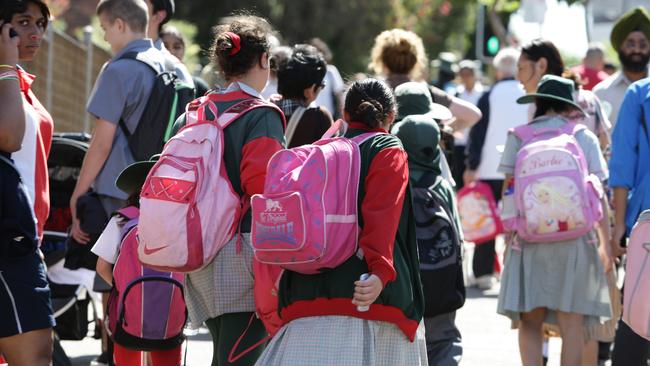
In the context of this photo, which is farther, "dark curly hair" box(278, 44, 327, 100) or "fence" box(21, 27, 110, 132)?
"fence" box(21, 27, 110, 132)

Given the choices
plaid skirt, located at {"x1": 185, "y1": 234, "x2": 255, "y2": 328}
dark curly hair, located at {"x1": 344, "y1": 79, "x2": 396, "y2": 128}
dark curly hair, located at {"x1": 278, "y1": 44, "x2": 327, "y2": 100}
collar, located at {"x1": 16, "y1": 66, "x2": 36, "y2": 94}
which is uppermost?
dark curly hair, located at {"x1": 278, "y1": 44, "x2": 327, "y2": 100}

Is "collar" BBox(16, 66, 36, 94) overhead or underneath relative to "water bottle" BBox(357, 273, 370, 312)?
overhead

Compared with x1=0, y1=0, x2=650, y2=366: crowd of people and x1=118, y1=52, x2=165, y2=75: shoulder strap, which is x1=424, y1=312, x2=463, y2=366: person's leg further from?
x1=118, y1=52, x2=165, y2=75: shoulder strap

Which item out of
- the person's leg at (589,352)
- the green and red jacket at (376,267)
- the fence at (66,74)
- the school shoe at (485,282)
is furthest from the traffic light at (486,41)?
the green and red jacket at (376,267)

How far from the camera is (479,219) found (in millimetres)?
12820

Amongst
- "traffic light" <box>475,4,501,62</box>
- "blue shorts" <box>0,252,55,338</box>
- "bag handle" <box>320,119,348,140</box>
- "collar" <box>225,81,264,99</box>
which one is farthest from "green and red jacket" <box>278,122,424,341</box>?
"traffic light" <box>475,4,501,62</box>

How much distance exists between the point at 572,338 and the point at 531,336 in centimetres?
25

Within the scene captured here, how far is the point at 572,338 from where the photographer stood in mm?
7559

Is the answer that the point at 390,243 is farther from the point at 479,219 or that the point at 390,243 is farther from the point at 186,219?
the point at 479,219

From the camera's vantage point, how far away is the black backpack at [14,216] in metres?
5.44

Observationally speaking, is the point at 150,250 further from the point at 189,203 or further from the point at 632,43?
the point at 632,43

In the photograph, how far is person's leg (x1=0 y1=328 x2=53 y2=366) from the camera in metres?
5.54

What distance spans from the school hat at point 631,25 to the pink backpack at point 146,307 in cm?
467

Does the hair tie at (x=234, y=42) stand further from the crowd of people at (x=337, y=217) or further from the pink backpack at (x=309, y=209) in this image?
the pink backpack at (x=309, y=209)
